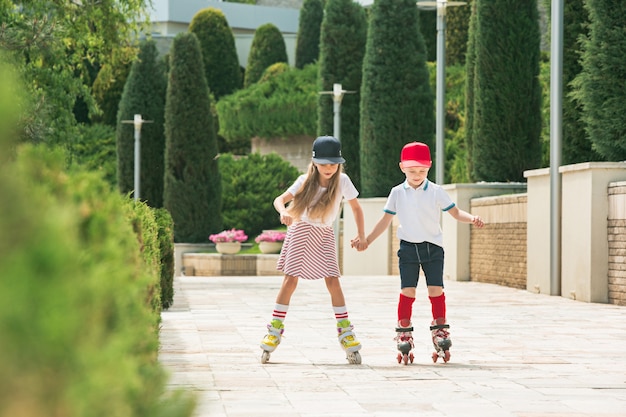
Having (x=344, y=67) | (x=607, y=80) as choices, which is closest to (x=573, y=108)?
(x=607, y=80)

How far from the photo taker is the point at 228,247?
3850cm

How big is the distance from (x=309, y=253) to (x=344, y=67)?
31.0m

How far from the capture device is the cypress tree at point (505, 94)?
79.5 feet

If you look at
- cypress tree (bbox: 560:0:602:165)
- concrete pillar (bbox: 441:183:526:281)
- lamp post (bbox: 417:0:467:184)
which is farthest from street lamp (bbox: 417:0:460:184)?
cypress tree (bbox: 560:0:602:165)

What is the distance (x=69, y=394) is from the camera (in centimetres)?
125

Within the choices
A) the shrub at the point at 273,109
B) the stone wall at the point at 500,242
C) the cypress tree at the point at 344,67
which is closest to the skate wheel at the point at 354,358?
the stone wall at the point at 500,242

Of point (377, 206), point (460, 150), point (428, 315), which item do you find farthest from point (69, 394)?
point (460, 150)

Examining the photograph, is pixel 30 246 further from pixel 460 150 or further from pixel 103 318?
pixel 460 150

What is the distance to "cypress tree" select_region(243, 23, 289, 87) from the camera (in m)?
61.0

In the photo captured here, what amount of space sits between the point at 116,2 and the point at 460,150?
22.2 meters

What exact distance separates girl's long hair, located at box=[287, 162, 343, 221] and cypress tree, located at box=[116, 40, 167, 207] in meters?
37.5

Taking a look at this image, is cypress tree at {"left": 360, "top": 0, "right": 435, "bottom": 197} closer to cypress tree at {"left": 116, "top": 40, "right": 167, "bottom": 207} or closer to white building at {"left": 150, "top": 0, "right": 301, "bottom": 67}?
cypress tree at {"left": 116, "top": 40, "right": 167, "bottom": 207}

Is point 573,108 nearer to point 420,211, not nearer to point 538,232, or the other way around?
point 538,232

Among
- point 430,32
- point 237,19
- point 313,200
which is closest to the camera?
point 313,200
